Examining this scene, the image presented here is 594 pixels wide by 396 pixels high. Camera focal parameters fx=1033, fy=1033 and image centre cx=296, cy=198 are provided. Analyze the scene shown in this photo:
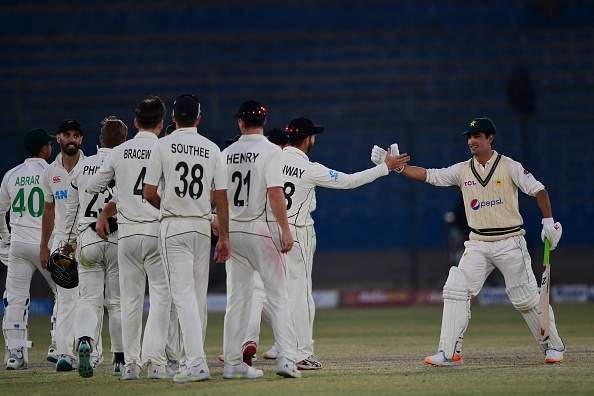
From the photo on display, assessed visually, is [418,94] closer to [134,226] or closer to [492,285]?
[492,285]

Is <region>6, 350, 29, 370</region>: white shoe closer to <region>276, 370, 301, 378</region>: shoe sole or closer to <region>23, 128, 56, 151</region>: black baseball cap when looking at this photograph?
<region>23, 128, 56, 151</region>: black baseball cap

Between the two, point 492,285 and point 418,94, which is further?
point 418,94

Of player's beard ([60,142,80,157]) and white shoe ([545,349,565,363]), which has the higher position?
player's beard ([60,142,80,157])

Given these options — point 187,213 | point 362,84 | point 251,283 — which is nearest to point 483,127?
point 251,283

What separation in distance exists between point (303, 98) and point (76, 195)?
18056 mm

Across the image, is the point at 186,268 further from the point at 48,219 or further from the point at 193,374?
the point at 48,219

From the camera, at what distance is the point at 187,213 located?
30.2ft

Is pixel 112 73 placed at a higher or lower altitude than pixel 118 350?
higher

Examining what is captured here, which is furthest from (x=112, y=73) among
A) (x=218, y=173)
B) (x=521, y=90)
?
(x=218, y=173)

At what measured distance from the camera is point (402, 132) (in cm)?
2638

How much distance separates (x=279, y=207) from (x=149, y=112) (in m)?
1.53

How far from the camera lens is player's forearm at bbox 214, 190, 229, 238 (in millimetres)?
9117

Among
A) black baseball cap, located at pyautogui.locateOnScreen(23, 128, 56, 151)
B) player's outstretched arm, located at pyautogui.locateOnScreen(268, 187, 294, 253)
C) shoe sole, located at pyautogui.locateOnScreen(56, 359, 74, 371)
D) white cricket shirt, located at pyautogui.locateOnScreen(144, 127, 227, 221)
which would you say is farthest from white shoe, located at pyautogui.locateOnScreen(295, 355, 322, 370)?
black baseball cap, located at pyautogui.locateOnScreen(23, 128, 56, 151)

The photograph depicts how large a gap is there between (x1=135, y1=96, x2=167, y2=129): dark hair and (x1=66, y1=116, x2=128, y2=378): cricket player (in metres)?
0.73
